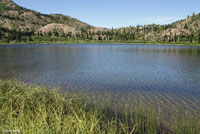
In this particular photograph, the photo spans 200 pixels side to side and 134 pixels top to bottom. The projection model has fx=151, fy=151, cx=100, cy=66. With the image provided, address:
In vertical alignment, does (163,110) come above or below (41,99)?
below

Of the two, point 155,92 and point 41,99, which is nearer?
point 41,99

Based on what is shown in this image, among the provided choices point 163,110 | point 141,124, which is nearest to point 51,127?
point 141,124

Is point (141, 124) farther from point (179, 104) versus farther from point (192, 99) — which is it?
point (192, 99)

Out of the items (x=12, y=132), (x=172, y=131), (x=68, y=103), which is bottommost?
(x=172, y=131)

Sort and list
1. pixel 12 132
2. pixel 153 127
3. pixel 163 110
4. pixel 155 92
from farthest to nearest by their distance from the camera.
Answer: pixel 155 92 → pixel 163 110 → pixel 153 127 → pixel 12 132

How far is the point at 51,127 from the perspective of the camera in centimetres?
631

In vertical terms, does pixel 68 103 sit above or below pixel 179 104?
above

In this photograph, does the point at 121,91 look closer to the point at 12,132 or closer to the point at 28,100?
the point at 28,100

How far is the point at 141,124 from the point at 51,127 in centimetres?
606

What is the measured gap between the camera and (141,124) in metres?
9.88

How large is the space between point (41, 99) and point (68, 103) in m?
1.96

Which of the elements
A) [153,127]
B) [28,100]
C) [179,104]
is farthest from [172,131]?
[28,100]

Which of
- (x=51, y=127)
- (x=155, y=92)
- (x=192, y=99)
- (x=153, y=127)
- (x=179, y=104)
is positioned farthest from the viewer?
(x=155, y=92)

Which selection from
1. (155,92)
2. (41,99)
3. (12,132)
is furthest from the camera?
(155,92)
